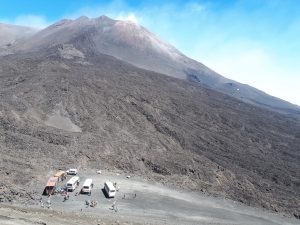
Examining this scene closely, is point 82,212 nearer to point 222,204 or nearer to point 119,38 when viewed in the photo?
point 222,204

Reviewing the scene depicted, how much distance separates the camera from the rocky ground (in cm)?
6129

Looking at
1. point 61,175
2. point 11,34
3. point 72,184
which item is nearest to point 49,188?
point 72,184

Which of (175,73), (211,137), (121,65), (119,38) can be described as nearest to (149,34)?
(119,38)

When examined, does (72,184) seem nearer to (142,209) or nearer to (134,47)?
Answer: (142,209)

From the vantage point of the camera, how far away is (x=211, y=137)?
82062mm

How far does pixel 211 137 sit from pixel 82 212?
42.1m

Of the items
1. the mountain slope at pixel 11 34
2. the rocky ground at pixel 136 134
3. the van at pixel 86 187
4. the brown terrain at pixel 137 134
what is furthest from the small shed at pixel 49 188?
the mountain slope at pixel 11 34

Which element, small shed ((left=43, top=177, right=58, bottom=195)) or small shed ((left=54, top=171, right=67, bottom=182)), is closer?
small shed ((left=43, top=177, right=58, bottom=195))

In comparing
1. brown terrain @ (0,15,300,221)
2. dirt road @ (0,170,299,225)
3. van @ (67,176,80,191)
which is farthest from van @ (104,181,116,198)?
brown terrain @ (0,15,300,221)

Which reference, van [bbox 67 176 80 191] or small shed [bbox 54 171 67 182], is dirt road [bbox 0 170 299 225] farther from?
small shed [bbox 54 171 67 182]

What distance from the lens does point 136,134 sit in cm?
7656

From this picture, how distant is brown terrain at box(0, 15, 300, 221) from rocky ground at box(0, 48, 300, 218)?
0.17 metres

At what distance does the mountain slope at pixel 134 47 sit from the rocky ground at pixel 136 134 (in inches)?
1166

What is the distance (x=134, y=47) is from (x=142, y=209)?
368 feet
